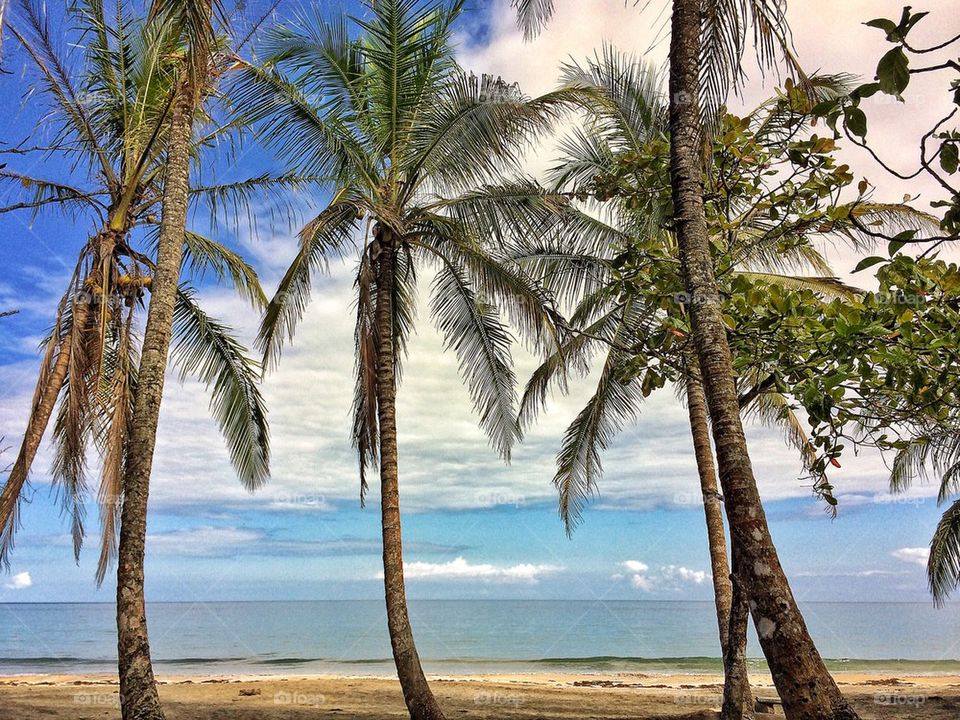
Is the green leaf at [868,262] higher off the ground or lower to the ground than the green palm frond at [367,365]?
lower

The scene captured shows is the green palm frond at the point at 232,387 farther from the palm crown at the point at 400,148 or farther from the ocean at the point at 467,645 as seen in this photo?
the ocean at the point at 467,645

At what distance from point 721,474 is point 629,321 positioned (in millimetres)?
7520

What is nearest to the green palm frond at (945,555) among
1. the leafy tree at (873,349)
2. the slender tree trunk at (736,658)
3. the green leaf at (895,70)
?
the slender tree trunk at (736,658)

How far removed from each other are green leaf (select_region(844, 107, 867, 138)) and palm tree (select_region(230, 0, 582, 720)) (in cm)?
784

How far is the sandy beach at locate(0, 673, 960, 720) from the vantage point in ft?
34.4

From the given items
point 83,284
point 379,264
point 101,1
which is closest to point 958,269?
point 379,264

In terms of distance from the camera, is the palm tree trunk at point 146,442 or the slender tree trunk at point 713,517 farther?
the slender tree trunk at point 713,517

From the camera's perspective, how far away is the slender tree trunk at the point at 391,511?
29.2 ft

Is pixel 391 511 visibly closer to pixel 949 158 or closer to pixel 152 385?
pixel 152 385

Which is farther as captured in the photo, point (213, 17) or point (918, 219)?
point (918, 219)

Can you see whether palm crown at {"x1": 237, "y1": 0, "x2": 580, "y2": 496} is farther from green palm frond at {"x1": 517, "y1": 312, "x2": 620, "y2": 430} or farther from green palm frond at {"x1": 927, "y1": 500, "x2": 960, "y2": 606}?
green palm frond at {"x1": 927, "y1": 500, "x2": 960, "y2": 606}

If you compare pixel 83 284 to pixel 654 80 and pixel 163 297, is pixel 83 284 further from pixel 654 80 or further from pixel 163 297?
pixel 654 80

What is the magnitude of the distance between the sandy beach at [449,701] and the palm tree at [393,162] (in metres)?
3.42

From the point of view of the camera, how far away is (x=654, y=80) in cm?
1191
